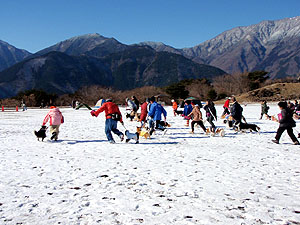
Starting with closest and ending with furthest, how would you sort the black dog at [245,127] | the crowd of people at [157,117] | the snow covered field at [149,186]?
the snow covered field at [149,186] → the crowd of people at [157,117] → the black dog at [245,127]

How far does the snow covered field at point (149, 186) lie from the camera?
146 inches

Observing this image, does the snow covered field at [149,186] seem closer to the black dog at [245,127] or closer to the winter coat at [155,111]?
the winter coat at [155,111]

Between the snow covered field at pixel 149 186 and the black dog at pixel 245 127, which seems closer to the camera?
the snow covered field at pixel 149 186

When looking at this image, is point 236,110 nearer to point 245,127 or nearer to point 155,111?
point 245,127

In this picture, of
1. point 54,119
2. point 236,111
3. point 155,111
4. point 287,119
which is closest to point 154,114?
point 155,111

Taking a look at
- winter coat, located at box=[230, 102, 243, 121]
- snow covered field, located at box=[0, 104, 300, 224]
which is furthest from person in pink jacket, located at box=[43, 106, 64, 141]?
winter coat, located at box=[230, 102, 243, 121]

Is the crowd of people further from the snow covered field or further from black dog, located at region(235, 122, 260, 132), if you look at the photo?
the snow covered field

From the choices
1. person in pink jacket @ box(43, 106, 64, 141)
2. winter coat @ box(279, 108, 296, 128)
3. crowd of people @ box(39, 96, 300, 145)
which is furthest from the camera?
person in pink jacket @ box(43, 106, 64, 141)

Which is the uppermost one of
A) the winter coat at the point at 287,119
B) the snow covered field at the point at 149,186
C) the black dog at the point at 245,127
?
the winter coat at the point at 287,119

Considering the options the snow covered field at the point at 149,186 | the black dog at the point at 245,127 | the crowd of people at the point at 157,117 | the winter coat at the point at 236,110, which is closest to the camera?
the snow covered field at the point at 149,186

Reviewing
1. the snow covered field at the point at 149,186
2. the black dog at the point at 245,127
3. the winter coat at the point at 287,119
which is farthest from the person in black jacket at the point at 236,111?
the snow covered field at the point at 149,186

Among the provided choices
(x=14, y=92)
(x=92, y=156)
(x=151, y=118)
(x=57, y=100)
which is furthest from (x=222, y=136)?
(x=14, y=92)

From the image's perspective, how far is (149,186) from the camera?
4898 millimetres

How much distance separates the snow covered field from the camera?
12.1ft
